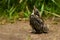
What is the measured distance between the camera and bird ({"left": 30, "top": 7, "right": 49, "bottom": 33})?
4.59 metres

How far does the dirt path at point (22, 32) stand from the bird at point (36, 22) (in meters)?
0.12

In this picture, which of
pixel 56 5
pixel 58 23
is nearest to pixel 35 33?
pixel 58 23

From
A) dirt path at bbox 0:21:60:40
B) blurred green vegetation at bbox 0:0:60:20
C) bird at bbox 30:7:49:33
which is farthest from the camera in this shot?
blurred green vegetation at bbox 0:0:60:20

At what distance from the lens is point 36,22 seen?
461cm

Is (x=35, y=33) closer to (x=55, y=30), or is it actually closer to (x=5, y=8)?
(x=55, y=30)

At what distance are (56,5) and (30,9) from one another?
66 cm

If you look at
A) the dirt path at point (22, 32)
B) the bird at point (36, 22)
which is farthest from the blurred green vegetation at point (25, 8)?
the bird at point (36, 22)

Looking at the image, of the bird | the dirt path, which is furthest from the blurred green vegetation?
the bird

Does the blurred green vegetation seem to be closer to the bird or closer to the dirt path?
the dirt path

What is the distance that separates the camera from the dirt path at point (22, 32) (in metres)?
4.31

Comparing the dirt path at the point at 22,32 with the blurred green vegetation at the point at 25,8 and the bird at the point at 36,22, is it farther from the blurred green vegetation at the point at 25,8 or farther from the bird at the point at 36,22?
the blurred green vegetation at the point at 25,8

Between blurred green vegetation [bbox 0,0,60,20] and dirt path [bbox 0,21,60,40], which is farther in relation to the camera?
blurred green vegetation [bbox 0,0,60,20]

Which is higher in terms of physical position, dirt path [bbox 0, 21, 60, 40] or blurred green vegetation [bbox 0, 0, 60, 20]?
blurred green vegetation [bbox 0, 0, 60, 20]

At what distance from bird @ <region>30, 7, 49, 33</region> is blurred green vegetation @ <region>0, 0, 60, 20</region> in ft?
4.14
